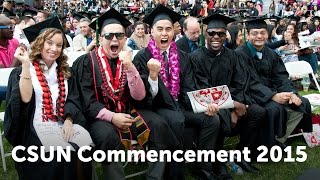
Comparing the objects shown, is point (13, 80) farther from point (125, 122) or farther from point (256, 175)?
point (256, 175)

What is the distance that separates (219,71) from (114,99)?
154 centimetres

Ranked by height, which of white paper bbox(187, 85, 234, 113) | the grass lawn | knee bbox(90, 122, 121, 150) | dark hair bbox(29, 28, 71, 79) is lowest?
the grass lawn

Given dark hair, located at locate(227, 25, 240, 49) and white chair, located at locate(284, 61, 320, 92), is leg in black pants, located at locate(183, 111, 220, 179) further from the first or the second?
dark hair, located at locate(227, 25, 240, 49)

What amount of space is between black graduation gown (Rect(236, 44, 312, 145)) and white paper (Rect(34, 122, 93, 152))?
2491 mm

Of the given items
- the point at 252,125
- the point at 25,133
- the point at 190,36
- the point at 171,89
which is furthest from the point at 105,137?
the point at 190,36

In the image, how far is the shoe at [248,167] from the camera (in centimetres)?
530

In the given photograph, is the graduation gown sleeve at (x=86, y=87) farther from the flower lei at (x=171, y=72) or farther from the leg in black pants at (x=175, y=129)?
the flower lei at (x=171, y=72)

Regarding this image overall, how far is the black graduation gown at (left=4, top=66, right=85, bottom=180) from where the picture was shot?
13.0 ft

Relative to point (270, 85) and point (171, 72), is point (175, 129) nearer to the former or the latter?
point (171, 72)

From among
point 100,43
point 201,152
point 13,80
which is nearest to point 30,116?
point 13,80

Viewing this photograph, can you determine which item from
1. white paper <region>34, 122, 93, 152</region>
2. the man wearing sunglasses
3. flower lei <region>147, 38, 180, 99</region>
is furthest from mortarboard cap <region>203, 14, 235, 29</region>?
white paper <region>34, 122, 93, 152</region>

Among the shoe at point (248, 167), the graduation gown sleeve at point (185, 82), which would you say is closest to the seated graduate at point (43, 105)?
the graduation gown sleeve at point (185, 82)

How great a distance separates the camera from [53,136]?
403cm

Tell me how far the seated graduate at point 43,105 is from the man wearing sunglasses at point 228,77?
1765mm
